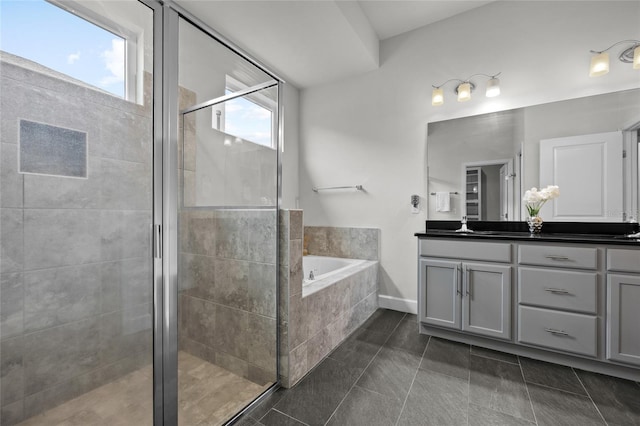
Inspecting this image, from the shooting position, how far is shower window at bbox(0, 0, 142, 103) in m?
0.77

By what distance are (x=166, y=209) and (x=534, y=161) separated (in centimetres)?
276

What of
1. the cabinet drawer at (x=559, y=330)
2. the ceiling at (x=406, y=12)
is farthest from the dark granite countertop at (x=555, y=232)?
the ceiling at (x=406, y=12)

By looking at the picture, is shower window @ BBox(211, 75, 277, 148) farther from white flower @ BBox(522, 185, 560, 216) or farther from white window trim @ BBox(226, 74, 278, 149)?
white flower @ BBox(522, 185, 560, 216)

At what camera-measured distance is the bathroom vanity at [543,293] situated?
1.71 metres

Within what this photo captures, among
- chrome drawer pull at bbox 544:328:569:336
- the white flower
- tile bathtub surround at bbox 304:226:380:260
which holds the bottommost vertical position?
chrome drawer pull at bbox 544:328:569:336

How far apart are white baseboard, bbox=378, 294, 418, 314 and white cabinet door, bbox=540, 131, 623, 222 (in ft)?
4.64

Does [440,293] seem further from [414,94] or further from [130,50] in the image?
[130,50]

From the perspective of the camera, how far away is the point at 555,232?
231cm

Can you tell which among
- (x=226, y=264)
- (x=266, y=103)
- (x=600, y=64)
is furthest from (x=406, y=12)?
(x=226, y=264)

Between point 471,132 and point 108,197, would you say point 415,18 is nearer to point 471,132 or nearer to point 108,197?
point 471,132

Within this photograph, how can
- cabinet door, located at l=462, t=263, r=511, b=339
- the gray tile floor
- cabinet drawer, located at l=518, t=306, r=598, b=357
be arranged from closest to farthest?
the gray tile floor, cabinet drawer, located at l=518, t=306, r=598, b=357, cabinet door, located at l=462, t=263, r=511, b=339

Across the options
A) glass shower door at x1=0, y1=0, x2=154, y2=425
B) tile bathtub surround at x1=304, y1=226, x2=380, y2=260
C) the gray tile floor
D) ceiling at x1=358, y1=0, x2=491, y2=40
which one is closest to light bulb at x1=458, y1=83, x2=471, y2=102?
ceiling at x1=358, y1=0, x2=491, y2=40

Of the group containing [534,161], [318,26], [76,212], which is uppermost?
[318,26]

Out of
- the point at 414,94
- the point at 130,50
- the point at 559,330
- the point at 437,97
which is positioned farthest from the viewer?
the point at 414,94
